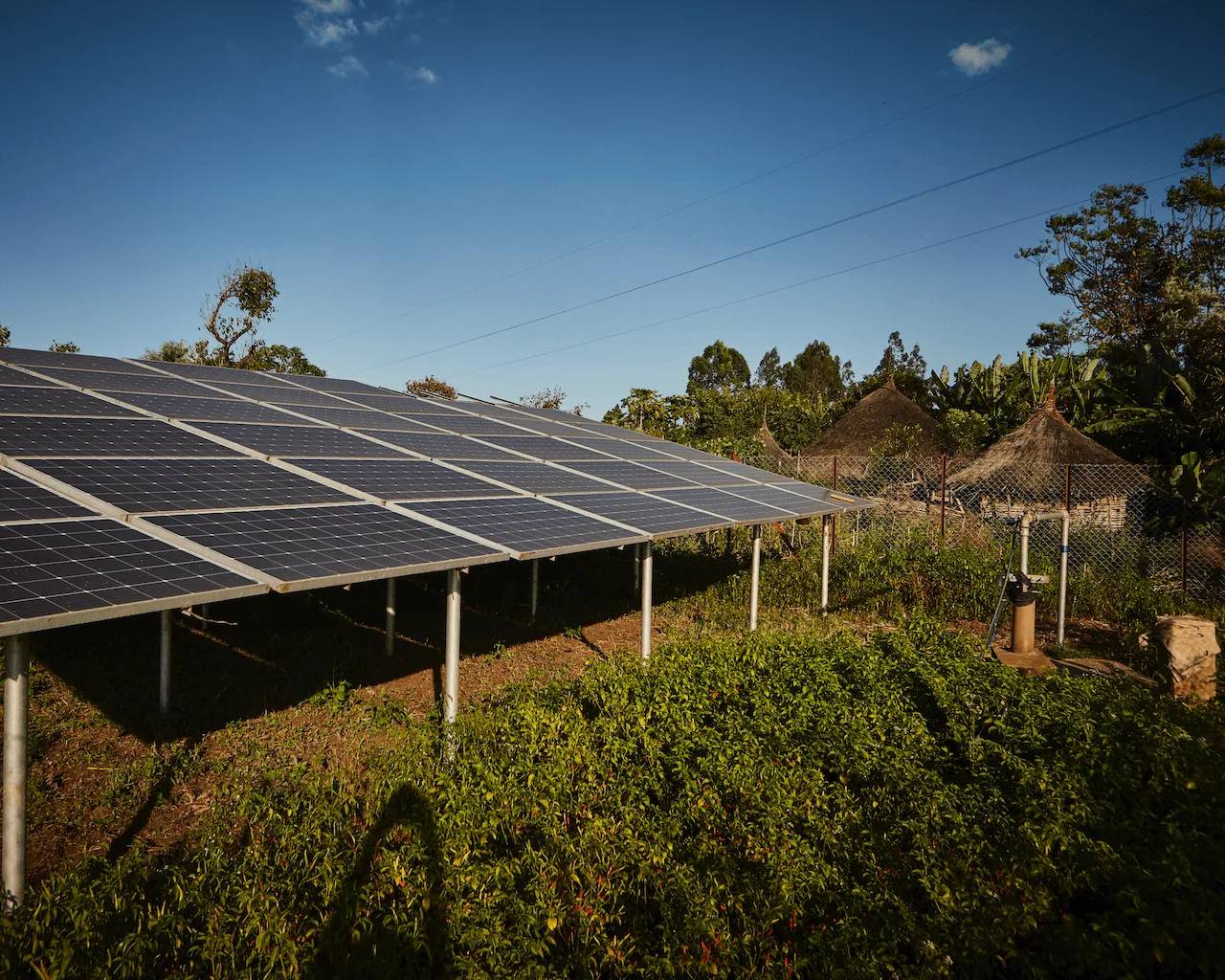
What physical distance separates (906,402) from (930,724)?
3105 centimetres

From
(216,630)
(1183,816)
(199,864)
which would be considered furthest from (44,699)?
(1183,816)

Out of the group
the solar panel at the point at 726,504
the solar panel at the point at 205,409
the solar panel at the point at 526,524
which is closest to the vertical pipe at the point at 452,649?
the solar panel at the point at 526,524

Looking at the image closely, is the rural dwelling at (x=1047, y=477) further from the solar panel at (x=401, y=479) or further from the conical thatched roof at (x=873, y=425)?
the solar panel at (x=401, y=479)

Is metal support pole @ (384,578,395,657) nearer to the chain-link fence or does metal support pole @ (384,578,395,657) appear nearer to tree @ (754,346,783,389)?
the chain-link fence

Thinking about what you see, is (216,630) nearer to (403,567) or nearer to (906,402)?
(403,567)

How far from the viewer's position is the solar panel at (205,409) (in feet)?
30.0

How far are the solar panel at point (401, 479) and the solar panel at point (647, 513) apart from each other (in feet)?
3.69

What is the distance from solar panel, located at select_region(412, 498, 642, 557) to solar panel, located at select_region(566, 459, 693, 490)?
9.54 ft

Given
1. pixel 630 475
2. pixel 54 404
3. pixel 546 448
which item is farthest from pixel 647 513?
pixel 54 404

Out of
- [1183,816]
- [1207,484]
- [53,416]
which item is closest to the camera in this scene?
[1183,816]

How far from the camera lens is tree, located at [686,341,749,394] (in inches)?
3794

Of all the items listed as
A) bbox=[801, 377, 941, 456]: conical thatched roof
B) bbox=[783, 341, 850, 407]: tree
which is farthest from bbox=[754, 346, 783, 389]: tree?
bbox=[801, 377, 941, 456]: conical thatched roof

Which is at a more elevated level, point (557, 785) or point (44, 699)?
point (557, 785)

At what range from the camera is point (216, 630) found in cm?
1152
